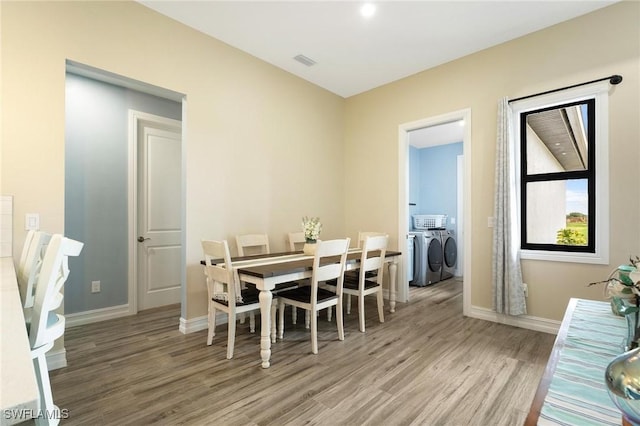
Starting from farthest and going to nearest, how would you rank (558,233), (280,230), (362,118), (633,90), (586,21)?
(362,118)
(280,230)
(558,233)
(586,21)
(633,90)

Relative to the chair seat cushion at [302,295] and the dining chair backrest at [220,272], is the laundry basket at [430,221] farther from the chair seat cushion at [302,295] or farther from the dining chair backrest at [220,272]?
the dining chair backrest at [220,272]

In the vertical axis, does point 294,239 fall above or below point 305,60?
below

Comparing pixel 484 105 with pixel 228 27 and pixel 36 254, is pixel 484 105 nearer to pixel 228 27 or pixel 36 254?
pixel 228 27

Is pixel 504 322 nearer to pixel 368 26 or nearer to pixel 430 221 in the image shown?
pixel 430 221

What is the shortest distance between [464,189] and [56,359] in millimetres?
4146

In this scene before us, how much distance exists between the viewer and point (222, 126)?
3314 millimetres

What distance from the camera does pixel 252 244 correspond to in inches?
135

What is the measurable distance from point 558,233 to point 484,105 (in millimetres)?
1562

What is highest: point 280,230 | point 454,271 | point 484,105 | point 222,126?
point 484,105

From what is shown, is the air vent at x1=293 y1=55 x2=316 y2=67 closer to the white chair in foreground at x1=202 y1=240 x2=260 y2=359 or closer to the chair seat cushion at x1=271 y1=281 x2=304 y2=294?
the white chair in foreground at x1=202 y1=240 x2=260 y2=359

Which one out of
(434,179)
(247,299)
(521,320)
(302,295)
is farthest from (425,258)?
(247,299)

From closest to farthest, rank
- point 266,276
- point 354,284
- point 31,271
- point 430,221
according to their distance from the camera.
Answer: point 31,271 → point 266,276 → point 354,284 → point 430,221

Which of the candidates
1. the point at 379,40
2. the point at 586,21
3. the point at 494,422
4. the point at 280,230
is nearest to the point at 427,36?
the point at 379,40

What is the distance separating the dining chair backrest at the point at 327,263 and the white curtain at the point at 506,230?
1.70 meters
